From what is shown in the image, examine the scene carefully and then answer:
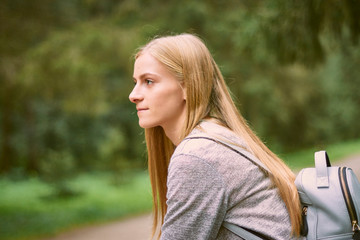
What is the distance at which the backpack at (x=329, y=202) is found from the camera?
158cm

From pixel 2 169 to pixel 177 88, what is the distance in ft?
49.7

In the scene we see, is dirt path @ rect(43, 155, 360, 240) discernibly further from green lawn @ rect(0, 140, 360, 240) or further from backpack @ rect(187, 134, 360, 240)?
backpack @ rect(187, 134, 360, 240)

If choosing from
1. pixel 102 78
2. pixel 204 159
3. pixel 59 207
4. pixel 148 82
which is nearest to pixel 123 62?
pixel 102 78

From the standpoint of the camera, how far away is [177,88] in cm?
191

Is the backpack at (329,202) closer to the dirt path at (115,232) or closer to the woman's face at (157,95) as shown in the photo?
the woman's face at (157,95)

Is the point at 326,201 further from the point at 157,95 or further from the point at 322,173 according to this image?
the point at 157,95

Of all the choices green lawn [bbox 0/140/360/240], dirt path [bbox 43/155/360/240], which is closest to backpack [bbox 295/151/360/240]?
dirt path [bbox 43/155/360/240]

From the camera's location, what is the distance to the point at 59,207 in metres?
10.1

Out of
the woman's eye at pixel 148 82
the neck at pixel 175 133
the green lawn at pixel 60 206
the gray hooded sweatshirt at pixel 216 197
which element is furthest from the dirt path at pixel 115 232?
the gray hooded sweatshirt at pixel 216 197

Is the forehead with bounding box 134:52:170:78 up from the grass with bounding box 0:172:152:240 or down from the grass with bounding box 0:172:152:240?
up

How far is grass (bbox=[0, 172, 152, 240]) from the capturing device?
26.4 feet

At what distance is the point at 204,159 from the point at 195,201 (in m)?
0.15

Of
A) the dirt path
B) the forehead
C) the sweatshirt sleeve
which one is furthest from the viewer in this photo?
the dirt path

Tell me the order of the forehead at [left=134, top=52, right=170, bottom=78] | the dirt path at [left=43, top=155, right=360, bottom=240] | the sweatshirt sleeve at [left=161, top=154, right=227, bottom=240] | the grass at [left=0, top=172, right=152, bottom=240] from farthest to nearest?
the grass at [left=0, top=172, right=152, bottom=240]
the dirt path at [left=43, top=155, right=360, bottom=240]
the forehead at [left=134, top=52, right=170, bottom=78]
the sweatshirt sleeve at [left=161, top=154, right=227, bottom=240]
